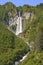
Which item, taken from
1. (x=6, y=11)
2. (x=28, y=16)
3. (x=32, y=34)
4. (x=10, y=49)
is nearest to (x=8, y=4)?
(x=6, y=11)

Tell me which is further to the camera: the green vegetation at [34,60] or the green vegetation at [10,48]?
the green vegetation at [10,48]

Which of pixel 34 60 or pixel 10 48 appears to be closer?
pixel 34 60

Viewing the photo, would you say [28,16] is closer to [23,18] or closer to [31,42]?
[23,18]

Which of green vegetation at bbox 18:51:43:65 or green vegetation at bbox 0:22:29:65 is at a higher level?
green vegetation at bbox 18:51:43:65

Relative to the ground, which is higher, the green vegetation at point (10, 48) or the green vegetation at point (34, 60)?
the green vegetation at point (34, 60)

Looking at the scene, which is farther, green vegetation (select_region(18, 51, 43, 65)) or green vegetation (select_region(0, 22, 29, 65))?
green vegetation (select_region(0, 22, 29, 65))

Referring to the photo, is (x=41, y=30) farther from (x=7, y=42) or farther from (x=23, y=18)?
(x=23, y=18)

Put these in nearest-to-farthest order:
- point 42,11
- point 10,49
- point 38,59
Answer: point 38,59
point 10,49
point 42,11

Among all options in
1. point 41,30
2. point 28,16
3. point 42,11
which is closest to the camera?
point 41,30

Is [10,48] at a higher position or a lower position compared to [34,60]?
lower

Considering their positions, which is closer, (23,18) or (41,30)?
(41,30)
